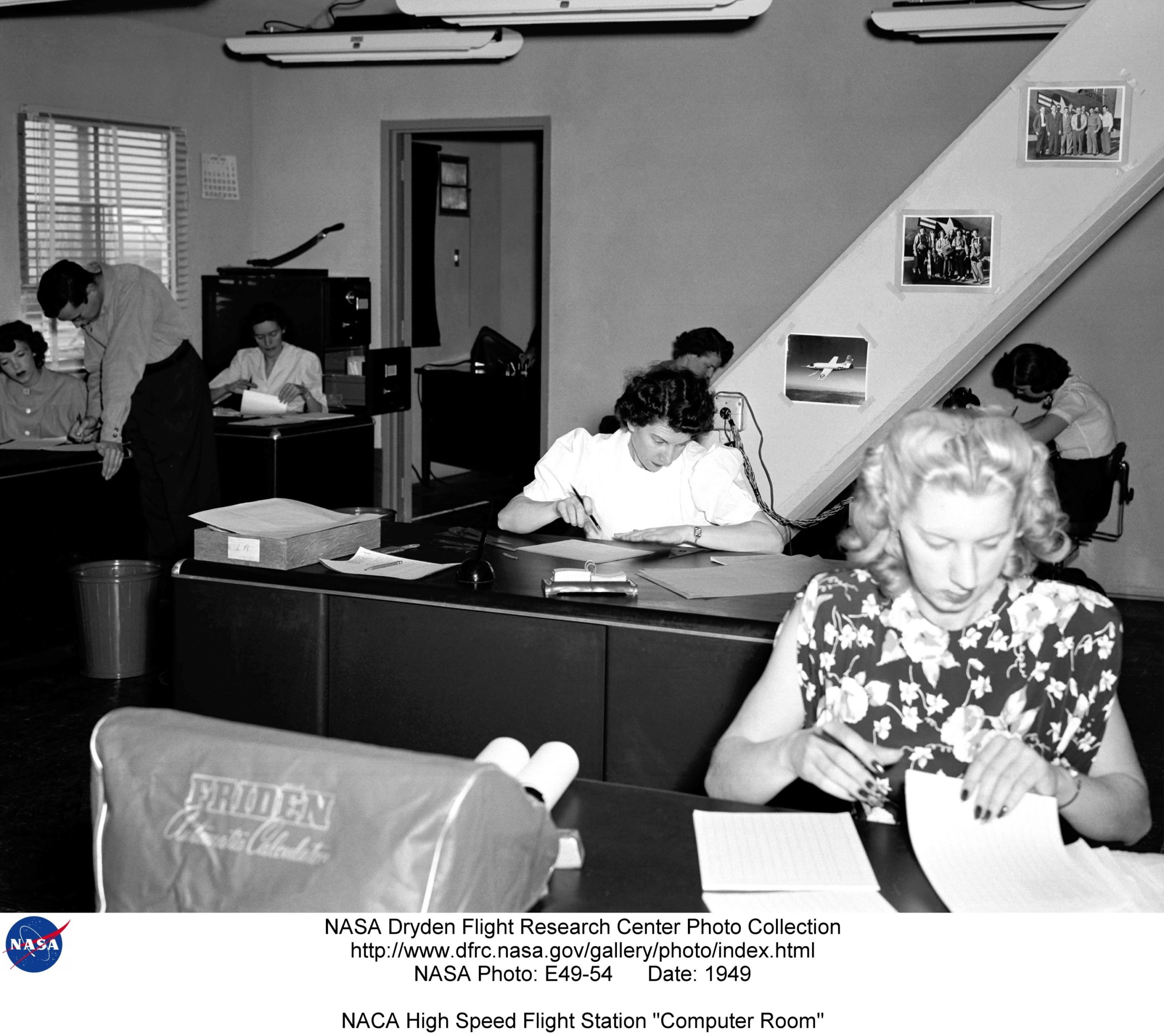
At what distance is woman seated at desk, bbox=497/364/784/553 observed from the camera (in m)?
3.70

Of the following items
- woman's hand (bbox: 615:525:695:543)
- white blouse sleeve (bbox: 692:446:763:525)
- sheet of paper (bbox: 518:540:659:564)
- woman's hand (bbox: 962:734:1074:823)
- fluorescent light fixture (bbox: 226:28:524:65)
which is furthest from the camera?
fluorescent light fixture (bbox: 226:28:524:65)

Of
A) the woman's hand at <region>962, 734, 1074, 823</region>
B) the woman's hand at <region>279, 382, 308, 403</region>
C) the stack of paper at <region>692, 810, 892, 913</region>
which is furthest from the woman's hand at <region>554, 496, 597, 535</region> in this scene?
the woman's hand at <region>279, 382, 308, 403</region>

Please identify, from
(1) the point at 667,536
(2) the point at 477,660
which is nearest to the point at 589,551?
(1) the point at 667,536

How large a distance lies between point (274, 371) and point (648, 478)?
398 cm

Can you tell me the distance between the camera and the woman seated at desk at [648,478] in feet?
12.1

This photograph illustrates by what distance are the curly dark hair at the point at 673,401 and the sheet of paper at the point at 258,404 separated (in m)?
3.59

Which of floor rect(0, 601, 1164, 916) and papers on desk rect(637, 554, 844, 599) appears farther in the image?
floor rect(0, 601, 1164, 916)

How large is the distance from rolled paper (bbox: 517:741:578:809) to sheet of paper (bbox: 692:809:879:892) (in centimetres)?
18

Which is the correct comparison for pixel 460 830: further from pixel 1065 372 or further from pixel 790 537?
pixel 1065 372

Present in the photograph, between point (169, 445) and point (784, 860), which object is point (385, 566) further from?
point (169, 445)

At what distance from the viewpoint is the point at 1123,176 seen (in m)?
4.52

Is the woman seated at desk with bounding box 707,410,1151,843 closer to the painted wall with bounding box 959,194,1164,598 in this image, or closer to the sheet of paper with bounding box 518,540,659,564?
the sheet of paper with bounding box 518,540,659,564

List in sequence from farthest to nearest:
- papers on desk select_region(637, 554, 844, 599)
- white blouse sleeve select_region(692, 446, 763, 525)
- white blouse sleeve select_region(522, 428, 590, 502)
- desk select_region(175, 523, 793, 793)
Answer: white blouse sleeve select_region(522, 428, 590, 502), white blouse sleeve select_region(692, 446, 763, 525), papers on desk select_region(637, 554, 844, 599), desk select_region(175, 523, 793, 793)

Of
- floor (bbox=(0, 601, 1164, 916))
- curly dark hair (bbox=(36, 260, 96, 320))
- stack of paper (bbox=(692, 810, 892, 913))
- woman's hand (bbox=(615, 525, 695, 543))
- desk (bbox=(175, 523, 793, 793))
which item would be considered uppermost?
curly dark hair (bbox=(36, 260, 96, 320))
